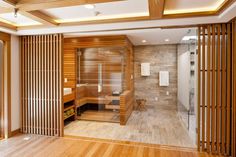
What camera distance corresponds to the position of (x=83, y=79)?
17.1 ft

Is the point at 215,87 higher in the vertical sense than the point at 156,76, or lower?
lower

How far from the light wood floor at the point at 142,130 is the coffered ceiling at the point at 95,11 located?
2544 mm

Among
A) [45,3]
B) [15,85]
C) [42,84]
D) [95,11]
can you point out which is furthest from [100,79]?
[45,3]

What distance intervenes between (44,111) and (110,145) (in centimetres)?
187

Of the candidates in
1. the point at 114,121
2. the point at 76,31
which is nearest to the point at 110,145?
the point at 114,121

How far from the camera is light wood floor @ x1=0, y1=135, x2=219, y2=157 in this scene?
2939 millimetres

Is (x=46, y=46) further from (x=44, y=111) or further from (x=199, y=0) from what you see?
(x=199, y=0)

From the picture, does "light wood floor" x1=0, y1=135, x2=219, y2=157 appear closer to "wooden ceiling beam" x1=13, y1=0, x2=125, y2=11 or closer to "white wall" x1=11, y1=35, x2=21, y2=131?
"white wall" x1=11, y1=35, x2=21, y2=131

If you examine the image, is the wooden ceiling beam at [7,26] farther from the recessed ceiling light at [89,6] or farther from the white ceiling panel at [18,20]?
the recessed ceiling light at [89,6]

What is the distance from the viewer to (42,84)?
3943mm

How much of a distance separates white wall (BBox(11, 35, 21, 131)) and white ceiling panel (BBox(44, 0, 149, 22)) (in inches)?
57.8

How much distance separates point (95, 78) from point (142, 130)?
2.20 meters

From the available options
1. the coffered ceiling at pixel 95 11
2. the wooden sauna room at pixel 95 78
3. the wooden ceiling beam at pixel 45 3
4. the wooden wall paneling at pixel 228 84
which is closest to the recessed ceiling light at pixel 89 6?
the coffered ceiling at pixel 95 11

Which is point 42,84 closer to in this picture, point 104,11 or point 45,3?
point 45,3
